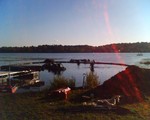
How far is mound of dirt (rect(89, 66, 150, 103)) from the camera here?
→ 13220 mm

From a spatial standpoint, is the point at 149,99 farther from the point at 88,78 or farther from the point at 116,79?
the point at 88,78

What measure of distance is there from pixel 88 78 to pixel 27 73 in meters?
21.3

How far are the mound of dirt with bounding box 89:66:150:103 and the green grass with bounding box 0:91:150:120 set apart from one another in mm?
996

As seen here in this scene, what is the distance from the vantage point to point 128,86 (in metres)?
14.7

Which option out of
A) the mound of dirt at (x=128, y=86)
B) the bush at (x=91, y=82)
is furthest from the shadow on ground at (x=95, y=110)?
the bush at (x=91, y=82)

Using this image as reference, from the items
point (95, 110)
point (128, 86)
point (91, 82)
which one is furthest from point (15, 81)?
point (95, 110)

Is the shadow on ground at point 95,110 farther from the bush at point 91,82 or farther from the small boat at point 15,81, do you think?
the small boat at point 15,81

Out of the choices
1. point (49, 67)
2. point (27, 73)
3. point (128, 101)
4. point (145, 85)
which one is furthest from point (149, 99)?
point (49, 67)

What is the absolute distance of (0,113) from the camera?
392 inches

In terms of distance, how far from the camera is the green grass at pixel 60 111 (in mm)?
9391

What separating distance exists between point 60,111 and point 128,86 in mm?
5756

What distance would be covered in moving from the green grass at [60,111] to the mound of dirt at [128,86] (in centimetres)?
100

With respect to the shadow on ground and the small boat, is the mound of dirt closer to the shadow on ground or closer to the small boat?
the shadow on ground

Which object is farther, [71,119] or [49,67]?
[49,67]
